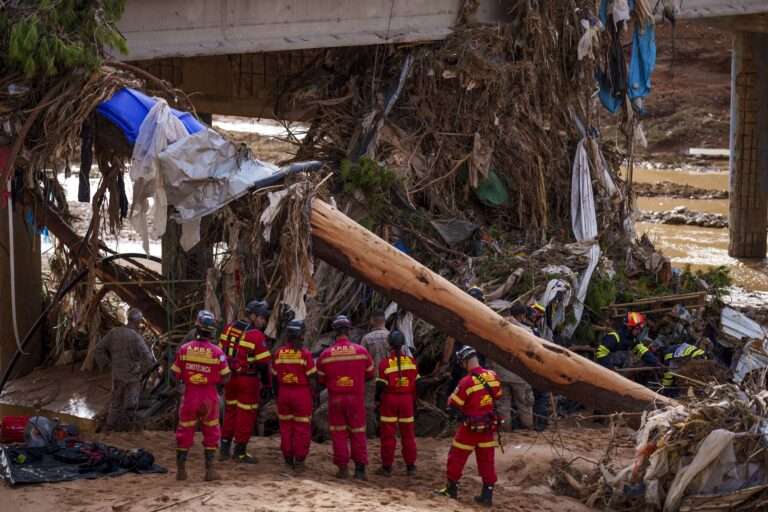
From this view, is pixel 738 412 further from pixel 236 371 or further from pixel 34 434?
pixel 34 434

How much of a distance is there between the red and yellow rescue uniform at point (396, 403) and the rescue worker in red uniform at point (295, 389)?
738 mm

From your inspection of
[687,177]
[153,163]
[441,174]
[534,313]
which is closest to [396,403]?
[534,313]

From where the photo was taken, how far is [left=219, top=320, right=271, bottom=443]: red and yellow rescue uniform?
9719 millimetres

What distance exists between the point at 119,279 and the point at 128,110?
13.7 ft

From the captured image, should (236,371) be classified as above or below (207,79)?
below

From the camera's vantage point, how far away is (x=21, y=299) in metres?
15.1

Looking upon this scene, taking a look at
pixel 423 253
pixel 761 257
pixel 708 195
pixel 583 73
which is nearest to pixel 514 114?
pixel 583 73

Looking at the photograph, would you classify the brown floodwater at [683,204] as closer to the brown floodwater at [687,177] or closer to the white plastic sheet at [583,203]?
the brown floodwater at [687,177]

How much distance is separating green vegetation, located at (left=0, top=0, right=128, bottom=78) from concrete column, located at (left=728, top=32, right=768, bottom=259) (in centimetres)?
1636

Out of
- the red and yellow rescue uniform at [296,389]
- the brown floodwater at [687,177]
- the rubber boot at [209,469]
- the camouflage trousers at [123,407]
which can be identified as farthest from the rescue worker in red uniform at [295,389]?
the brown floodwater at [687,177]

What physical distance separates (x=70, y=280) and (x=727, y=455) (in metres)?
8.93

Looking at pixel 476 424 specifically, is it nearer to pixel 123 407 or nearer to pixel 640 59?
pixel 123 407

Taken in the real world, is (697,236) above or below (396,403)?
above

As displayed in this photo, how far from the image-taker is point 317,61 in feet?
49.4
